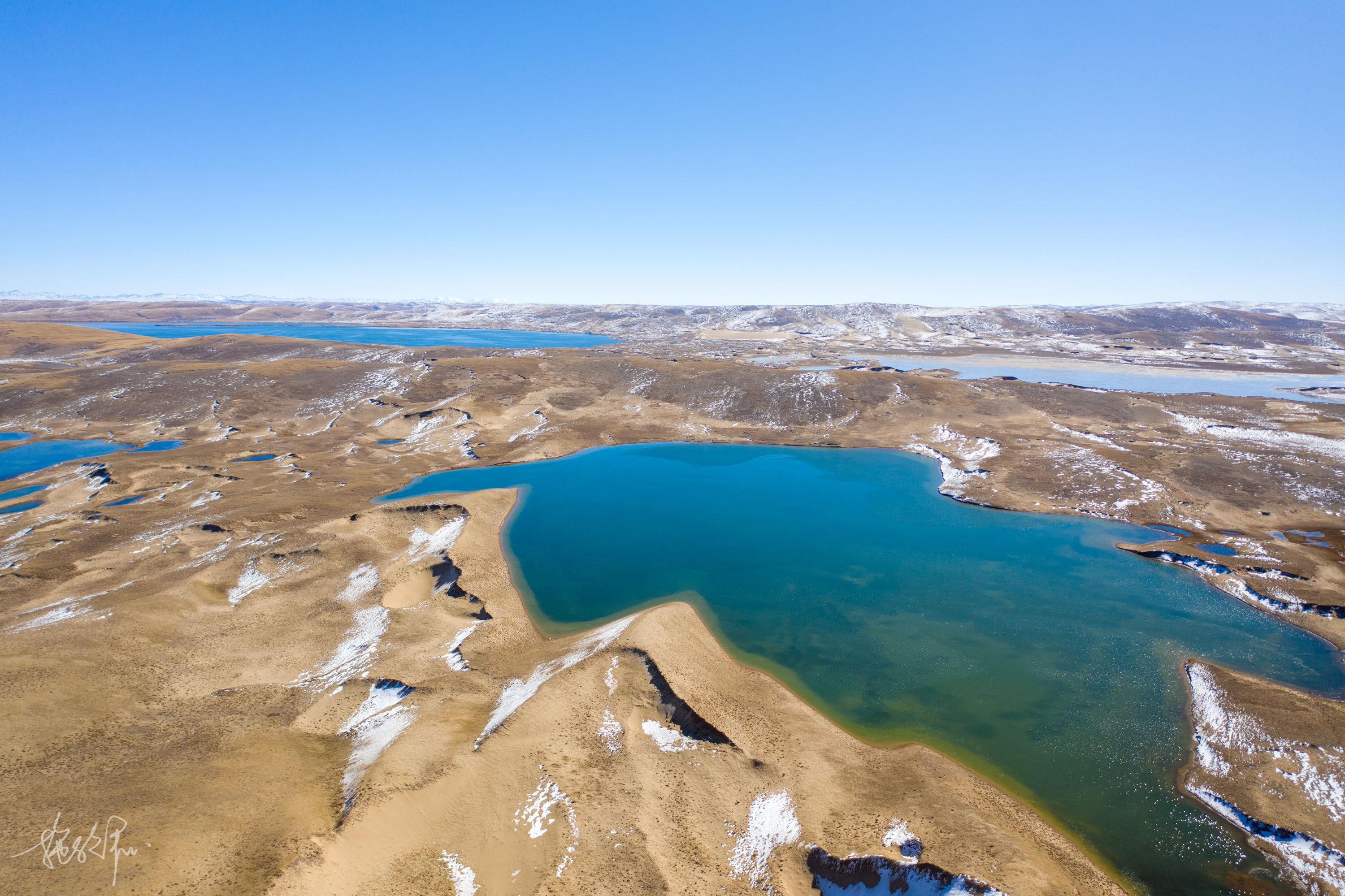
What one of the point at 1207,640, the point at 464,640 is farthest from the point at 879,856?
the point at 1207,640

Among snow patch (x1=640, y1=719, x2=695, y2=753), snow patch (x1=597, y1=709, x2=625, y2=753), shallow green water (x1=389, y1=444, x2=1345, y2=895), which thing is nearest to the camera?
snow patch (x1=597, y1=709, x2=625, y2=753)

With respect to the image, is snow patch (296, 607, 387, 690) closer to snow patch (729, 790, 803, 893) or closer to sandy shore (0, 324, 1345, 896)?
sandy shore (0, 324, 1345, 896)

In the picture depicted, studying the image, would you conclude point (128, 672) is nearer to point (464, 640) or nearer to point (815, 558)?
point (464, 640)

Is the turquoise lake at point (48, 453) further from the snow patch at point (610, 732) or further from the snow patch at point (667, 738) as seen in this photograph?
the snow patch at point (667, 738)

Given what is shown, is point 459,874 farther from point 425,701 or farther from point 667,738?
point 425,701
